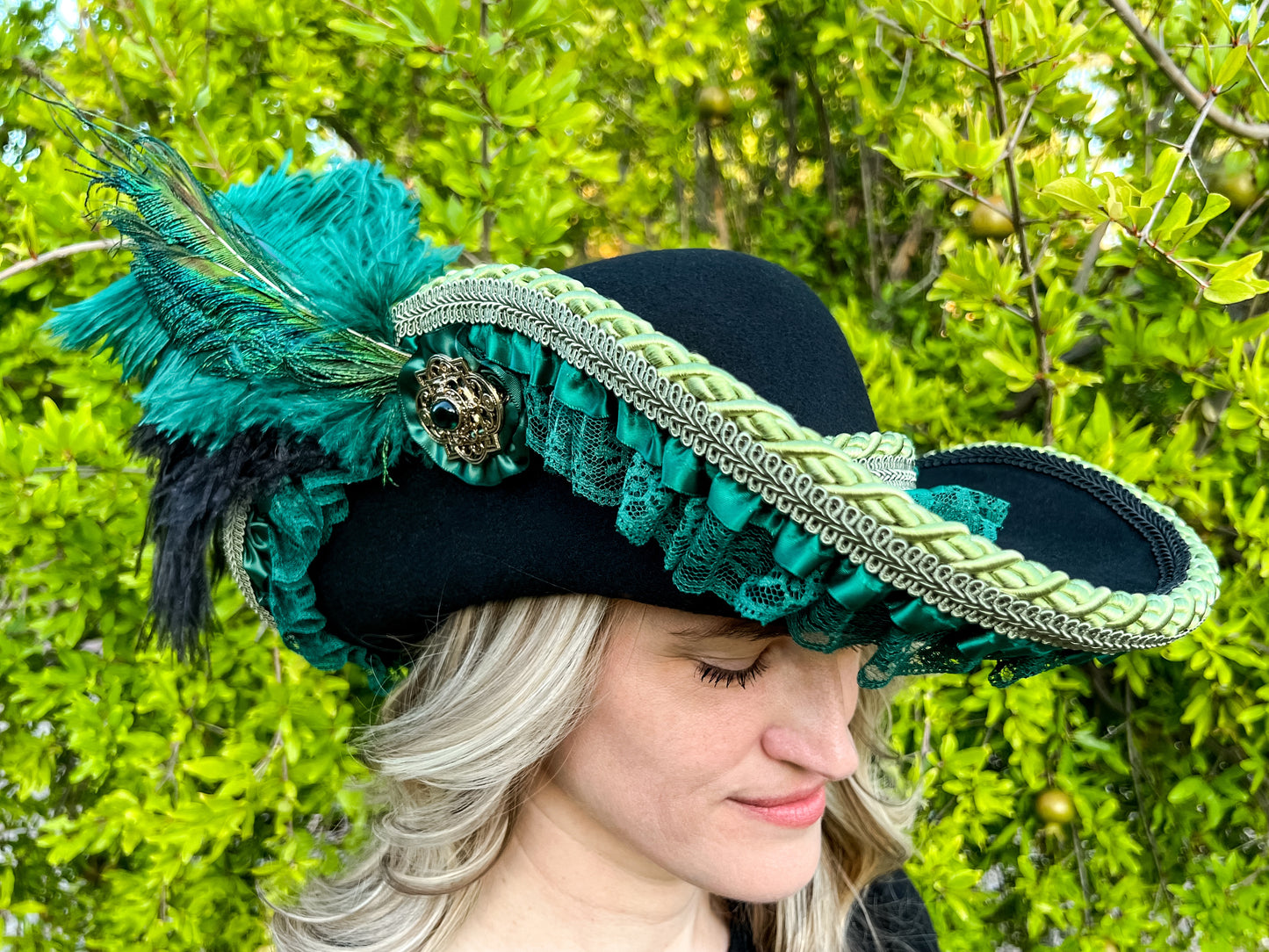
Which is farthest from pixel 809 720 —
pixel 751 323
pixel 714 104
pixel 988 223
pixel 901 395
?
pixel 714 104

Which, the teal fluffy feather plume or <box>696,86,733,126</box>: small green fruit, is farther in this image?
<box>696,86,733,126</box>: small green fruit

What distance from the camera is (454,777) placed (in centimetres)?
106

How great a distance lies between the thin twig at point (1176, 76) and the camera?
1271 mm

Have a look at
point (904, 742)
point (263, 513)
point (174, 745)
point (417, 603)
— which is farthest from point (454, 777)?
point (904, 742)

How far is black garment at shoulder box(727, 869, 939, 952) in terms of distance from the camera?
1.60 m

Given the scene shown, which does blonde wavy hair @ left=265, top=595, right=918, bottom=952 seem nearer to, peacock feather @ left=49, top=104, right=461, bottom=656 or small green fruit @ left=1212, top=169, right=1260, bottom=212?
peacock feather @ left=49, top=104, right=461, bottom=656

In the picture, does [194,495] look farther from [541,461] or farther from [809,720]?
[809,720]

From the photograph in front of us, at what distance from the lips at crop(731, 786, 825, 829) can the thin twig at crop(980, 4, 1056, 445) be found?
2.82 feet

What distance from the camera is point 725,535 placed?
2.48ft

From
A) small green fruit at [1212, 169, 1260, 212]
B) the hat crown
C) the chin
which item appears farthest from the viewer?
small green fruit at [1212, 169, 1260, 212]

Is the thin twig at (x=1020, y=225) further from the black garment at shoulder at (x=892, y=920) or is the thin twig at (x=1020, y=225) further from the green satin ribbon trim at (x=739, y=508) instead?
the black garment at shoulder at (x=892, y=920)

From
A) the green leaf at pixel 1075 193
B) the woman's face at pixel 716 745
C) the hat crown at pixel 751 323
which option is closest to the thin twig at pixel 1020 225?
the green leaf at pixel 1075 193


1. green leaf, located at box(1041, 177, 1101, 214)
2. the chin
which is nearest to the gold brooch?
the chin

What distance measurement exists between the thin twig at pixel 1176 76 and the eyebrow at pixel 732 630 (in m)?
1.07
